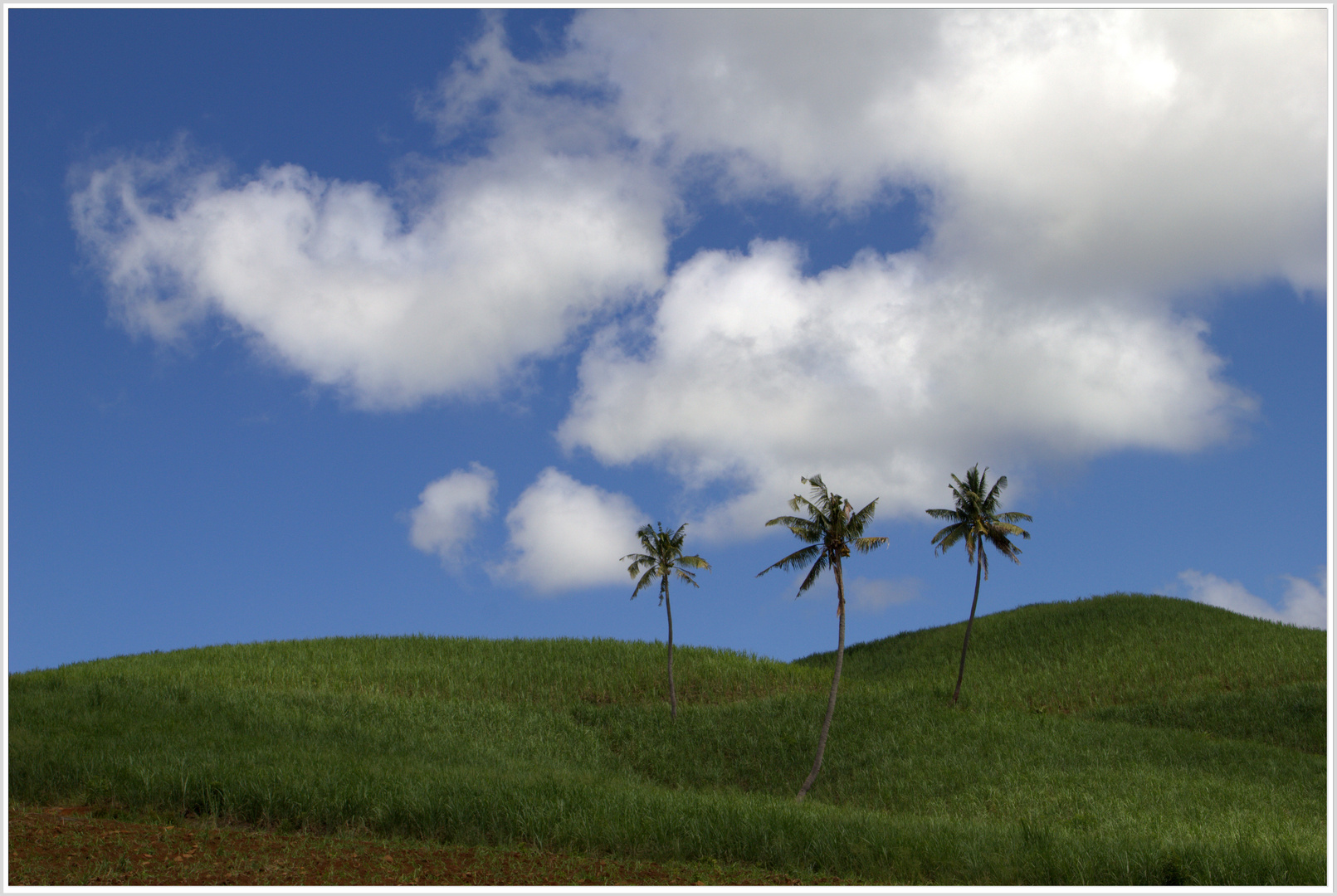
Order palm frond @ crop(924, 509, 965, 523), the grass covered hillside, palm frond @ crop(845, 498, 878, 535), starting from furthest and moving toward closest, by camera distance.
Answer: palm frond @ crop(924, 509, 965, 523) → palm frond @ crop(845, 498, 878, 535) → the grass covered hillside

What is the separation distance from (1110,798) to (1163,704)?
26.8 m

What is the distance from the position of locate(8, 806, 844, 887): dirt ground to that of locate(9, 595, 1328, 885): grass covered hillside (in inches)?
61.3

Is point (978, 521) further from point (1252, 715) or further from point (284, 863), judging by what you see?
point (284, 863)

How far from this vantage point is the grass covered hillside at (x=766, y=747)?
65.7 feet

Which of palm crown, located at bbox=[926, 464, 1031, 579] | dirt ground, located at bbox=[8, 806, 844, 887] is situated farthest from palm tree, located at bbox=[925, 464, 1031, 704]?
dirt ground, located at bbox=[8, 806, 844, 887]

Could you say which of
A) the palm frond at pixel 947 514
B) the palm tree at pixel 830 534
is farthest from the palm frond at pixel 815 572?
the palm frond at pixel 947 514

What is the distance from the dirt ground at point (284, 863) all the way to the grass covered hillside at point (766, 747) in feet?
5.11

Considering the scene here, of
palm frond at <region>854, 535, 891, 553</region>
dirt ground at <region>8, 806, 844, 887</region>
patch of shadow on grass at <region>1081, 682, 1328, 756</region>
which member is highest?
palm frond at <region>854, 535, 891, 553</region>

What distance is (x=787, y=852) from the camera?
1911cm

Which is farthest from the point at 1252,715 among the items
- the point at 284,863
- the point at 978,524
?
the point at 284,863

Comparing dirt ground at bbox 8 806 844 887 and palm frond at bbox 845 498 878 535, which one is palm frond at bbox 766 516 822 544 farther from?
dirt ground at bbox 8 806 844 887

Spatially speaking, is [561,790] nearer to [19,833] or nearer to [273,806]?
[273,806]

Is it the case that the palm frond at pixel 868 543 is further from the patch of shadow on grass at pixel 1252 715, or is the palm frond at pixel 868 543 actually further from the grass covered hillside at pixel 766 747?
the patch of shadow on grass at pixel 1252 715

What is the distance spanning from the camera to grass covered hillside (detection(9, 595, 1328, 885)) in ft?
65.7
